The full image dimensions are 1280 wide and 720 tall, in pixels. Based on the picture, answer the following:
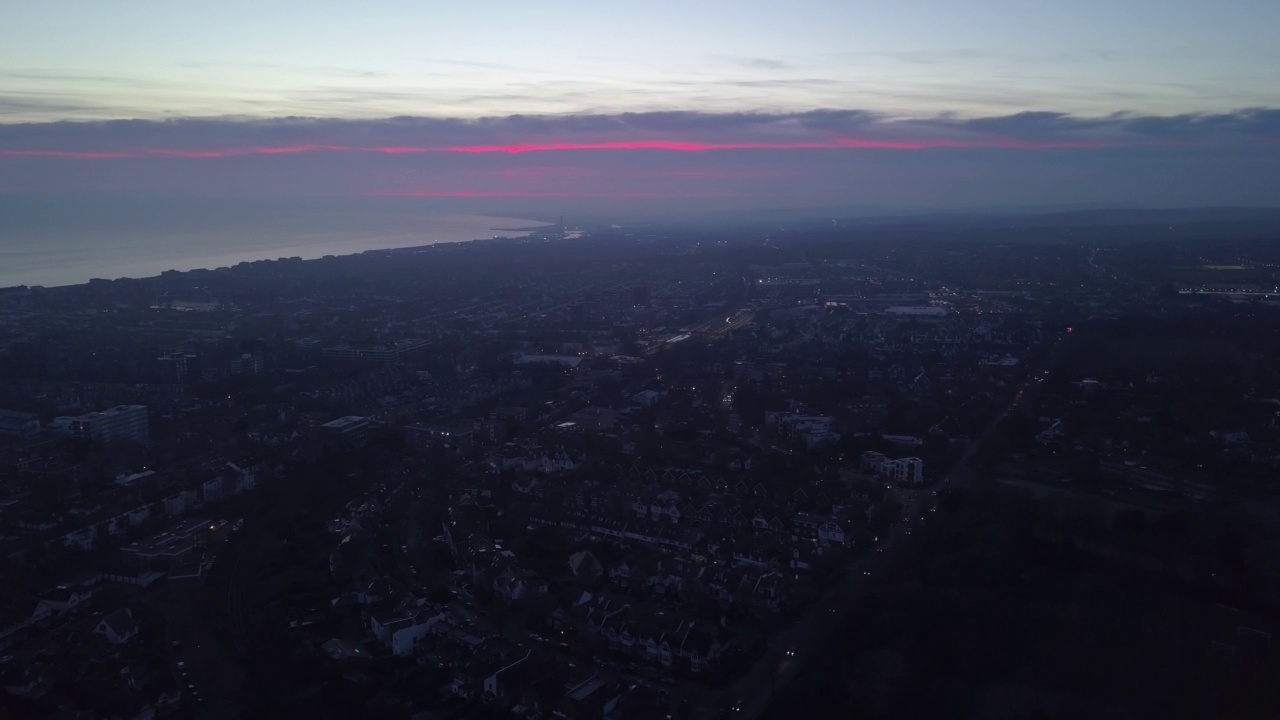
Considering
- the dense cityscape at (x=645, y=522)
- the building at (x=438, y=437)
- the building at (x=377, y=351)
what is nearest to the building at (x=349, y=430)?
the dense cityscape at (x=645, y=522)

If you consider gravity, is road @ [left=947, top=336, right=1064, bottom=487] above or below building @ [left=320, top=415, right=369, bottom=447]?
above

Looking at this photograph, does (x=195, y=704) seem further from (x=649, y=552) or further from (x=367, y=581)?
(x=649, y=552)

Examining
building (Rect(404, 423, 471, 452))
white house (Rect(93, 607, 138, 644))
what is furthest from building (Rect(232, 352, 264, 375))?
white house (Rect(93, 607, 138, 644))

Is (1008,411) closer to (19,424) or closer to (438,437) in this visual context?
(438,437)

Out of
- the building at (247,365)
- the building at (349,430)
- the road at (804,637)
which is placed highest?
the road at (804,637)

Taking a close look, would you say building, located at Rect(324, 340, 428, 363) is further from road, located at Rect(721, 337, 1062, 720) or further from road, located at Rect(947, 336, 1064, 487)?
road, located at Rect(721, 337, 1062, 720)

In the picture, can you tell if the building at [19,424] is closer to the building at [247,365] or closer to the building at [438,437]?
the building at [247,365]
